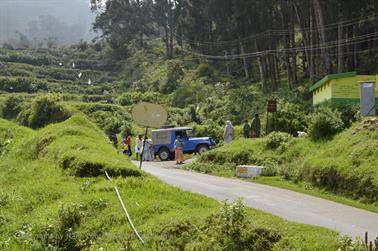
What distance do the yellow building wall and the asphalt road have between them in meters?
9.00

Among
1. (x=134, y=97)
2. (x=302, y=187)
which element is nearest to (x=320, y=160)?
(x=302, y=187)

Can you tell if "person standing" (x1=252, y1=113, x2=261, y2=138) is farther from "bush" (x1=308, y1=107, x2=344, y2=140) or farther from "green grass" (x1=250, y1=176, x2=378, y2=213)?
"green grass" (x1=250, y1=176, x2=378, y2=213)

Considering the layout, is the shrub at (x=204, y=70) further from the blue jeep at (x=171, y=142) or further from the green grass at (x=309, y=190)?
the green grass at (x=309, y=190)

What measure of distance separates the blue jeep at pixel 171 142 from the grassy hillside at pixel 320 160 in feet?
20.1

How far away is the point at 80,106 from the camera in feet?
181

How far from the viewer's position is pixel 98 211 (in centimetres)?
1080

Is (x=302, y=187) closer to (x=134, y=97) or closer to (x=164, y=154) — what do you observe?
(x=164, y=154)


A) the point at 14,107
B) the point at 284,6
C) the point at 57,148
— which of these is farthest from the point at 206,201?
the point at 14,107

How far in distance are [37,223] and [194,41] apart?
197ft

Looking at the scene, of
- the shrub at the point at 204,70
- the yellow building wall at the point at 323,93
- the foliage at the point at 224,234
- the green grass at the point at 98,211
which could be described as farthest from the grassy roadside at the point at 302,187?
the shrub at the point at 204,70

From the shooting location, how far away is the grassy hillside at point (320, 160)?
48.1 feet

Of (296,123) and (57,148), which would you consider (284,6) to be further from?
(57,148)

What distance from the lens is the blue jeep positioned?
30.5 m

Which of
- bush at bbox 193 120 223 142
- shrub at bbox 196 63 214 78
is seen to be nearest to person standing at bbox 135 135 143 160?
bush at bbox 193 120 223 142
